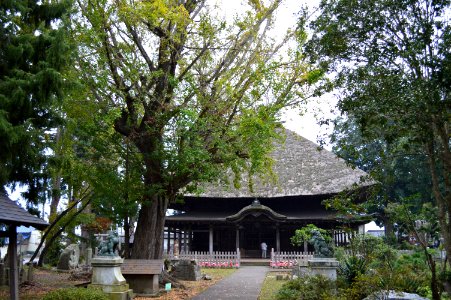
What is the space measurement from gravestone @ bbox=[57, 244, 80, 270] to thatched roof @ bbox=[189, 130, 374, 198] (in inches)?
354

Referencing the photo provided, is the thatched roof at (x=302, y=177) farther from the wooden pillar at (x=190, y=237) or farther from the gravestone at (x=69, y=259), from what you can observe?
the gravestone at (x=69, y=259)

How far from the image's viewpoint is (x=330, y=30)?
Answer: 10.1 m

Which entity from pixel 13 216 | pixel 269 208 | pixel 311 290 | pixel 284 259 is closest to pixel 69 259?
pixel 269 208

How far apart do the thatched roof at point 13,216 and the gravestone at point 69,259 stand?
14618 millimetres

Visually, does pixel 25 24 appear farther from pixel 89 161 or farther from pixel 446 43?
pixel 446 43

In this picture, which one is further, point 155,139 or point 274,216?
point 274,216

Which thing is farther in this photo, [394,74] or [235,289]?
[235,289]

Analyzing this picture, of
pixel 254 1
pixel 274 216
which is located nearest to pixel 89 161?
pixel 254 1

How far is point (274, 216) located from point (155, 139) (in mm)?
16035

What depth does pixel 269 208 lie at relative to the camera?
29750 mm

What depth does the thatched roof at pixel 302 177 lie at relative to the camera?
3073 centimetres

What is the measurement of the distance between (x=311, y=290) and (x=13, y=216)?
716cm

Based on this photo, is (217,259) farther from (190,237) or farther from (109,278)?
(109,278)

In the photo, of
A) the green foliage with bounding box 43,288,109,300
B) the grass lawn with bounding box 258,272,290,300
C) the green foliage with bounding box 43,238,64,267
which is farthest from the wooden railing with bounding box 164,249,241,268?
the green foliage with bounding box 43,288,109,300
